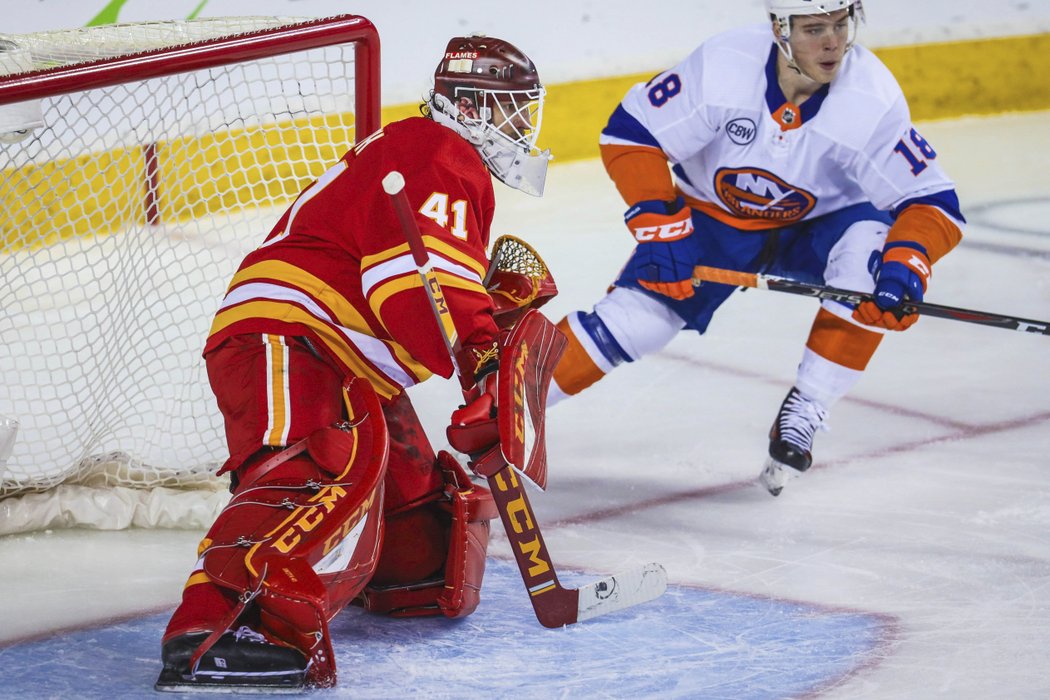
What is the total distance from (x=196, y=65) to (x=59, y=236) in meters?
0.64

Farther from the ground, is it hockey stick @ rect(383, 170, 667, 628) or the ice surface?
hockey stick @ rect(383, 170, 667, 628)

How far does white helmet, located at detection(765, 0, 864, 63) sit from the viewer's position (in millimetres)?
2633

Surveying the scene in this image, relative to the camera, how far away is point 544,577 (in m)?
2.13

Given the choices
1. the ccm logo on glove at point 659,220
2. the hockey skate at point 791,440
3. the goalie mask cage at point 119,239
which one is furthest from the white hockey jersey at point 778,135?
the goalie mask cage at point 119,239

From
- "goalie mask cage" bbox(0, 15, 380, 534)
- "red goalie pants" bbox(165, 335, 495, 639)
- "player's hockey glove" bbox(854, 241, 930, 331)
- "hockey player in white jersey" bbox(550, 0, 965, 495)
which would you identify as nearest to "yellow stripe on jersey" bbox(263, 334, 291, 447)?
"red goalie pants" bbox(165, 335, 495, 639)

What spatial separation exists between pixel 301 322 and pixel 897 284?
117 cm

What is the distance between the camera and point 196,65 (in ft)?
8.01

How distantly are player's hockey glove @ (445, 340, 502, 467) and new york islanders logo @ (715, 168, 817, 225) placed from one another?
102 cm

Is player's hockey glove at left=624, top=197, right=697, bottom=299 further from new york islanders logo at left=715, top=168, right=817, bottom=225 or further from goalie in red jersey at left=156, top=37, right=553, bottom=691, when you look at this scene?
goalie in red jersey at left=156, top=37, right=553, bottom=691

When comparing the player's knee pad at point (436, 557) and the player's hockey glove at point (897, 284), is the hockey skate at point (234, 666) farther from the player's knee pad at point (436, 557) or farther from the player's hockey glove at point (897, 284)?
the player's hockey glove at point (897, 284)

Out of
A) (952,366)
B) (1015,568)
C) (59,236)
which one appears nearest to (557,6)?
(952,366)

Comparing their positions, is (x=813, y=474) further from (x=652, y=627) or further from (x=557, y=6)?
(x=557, y=6)

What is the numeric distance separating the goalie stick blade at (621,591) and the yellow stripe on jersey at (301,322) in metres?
0.47

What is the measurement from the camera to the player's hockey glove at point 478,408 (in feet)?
Result: 6.37
